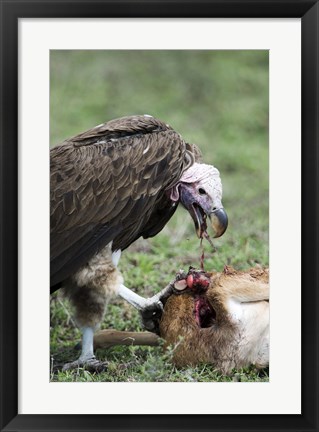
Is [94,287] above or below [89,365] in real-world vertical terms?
above

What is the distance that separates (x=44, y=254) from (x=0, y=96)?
79cm

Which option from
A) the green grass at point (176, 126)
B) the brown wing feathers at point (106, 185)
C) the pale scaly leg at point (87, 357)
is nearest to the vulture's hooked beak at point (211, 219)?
the brown wing feathers at point (106, 185)

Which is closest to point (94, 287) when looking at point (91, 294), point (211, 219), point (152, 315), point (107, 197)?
point (91, 294)

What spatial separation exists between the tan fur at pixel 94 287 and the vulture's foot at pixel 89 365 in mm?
198

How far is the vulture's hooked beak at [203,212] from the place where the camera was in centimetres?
476

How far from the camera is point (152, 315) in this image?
4816mm

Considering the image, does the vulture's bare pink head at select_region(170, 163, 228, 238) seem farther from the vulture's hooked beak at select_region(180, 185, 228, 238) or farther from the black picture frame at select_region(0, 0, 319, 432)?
the black picture frame at select_region(0, 0, 319, 432)

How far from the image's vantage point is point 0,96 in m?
4.05

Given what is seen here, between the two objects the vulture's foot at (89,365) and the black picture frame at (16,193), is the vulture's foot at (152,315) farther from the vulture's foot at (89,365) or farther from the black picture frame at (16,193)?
the black picture frame at (16,193)

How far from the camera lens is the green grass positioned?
17.3ft

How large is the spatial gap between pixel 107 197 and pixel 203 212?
1.97 ft

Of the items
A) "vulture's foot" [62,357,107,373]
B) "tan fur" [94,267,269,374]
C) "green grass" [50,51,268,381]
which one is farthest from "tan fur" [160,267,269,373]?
"vulture's foot" [62,357,107,373]

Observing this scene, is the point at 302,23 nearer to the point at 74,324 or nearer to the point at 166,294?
the point at 166,294

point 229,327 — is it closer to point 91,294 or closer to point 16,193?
point 91,294
